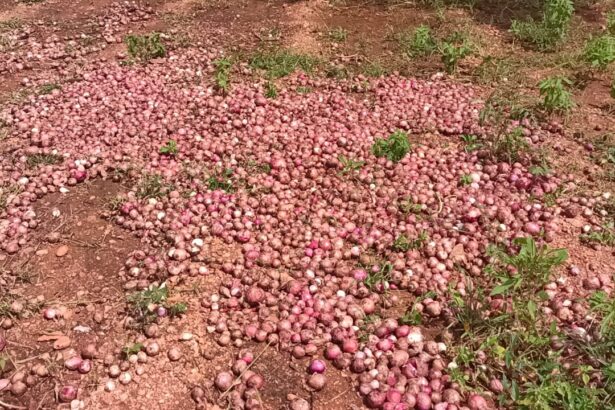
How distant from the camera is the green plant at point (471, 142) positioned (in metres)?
5.70

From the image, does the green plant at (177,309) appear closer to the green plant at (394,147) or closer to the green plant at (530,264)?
the green plant at (530,264)

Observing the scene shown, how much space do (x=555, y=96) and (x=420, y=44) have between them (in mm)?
2122

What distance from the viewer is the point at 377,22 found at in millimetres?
8203

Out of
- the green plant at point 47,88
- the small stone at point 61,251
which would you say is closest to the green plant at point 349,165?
the small stone at point 61,251

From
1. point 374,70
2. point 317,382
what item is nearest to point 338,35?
point 374,70

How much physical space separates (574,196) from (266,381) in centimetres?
345

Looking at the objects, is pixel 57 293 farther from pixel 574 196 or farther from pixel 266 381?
pixel 574 196

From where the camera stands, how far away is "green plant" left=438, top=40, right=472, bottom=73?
6.95 meters

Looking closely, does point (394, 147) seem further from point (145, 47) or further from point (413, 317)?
point (145, 47)

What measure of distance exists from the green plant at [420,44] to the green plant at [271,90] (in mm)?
2048

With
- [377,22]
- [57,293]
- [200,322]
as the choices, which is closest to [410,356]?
[200,322]

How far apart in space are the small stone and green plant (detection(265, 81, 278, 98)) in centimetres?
299

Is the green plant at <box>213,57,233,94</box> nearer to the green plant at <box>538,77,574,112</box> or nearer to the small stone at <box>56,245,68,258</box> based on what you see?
the small stone at <box>56,245,68,258</box>

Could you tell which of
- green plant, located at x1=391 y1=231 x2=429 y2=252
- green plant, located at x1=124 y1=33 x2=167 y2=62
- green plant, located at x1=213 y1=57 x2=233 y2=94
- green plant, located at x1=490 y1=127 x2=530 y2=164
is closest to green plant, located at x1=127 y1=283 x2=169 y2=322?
green plant, located at x1=391 y1=231 x2=429 y2=252
